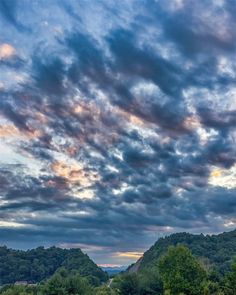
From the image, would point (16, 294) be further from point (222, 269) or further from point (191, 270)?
point (222, 269)

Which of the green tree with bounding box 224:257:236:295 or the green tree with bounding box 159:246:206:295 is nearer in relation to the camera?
the green tree with bounding box 159:246:206:295

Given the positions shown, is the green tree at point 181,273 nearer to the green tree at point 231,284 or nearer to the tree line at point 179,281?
the tree line at point 179,281

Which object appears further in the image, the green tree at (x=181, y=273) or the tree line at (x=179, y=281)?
the tree line at (x=179, y=281)

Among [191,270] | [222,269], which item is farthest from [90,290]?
[222,269]

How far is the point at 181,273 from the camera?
8688 cm

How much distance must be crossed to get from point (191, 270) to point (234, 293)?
32.5 feet

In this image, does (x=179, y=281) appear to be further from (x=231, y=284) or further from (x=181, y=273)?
(x=231, y=284)

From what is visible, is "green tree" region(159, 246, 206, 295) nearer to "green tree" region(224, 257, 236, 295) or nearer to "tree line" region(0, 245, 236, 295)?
"tree line" region(0, 245, 236, 295)

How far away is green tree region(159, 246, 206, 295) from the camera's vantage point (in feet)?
275

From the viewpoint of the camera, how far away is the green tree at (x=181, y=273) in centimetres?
8375

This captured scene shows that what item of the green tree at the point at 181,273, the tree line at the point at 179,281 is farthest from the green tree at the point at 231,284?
the green tree at the point at 181,273

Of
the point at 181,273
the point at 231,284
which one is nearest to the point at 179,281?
A: the point at 181,273

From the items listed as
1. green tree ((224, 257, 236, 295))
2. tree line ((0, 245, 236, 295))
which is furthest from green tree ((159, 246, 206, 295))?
green tree ((224, 257, 236, 295))

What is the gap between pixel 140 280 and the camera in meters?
112
